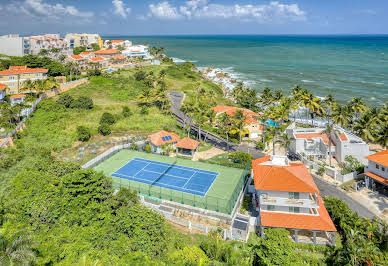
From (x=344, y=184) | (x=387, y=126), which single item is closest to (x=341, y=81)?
(x=387, y=126)

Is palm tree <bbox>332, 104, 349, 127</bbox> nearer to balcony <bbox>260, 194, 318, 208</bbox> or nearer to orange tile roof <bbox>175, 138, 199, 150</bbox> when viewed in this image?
balcony <bbox>260, 194, 318, 208</bbox>

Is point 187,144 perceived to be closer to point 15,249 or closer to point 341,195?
point 341,195

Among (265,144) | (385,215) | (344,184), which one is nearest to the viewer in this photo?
(385,215)

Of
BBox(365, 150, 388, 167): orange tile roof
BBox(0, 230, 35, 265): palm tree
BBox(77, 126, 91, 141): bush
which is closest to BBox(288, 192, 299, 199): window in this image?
BBox(365, 150, 388, 167): orange tile roof

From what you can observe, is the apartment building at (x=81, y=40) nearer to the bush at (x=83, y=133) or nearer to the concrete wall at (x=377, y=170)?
the bush at (x=83, y=133)

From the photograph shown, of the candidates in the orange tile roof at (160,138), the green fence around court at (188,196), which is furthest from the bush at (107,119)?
the green fence around court at (188,196)

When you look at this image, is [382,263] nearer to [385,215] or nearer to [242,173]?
[385,215]
